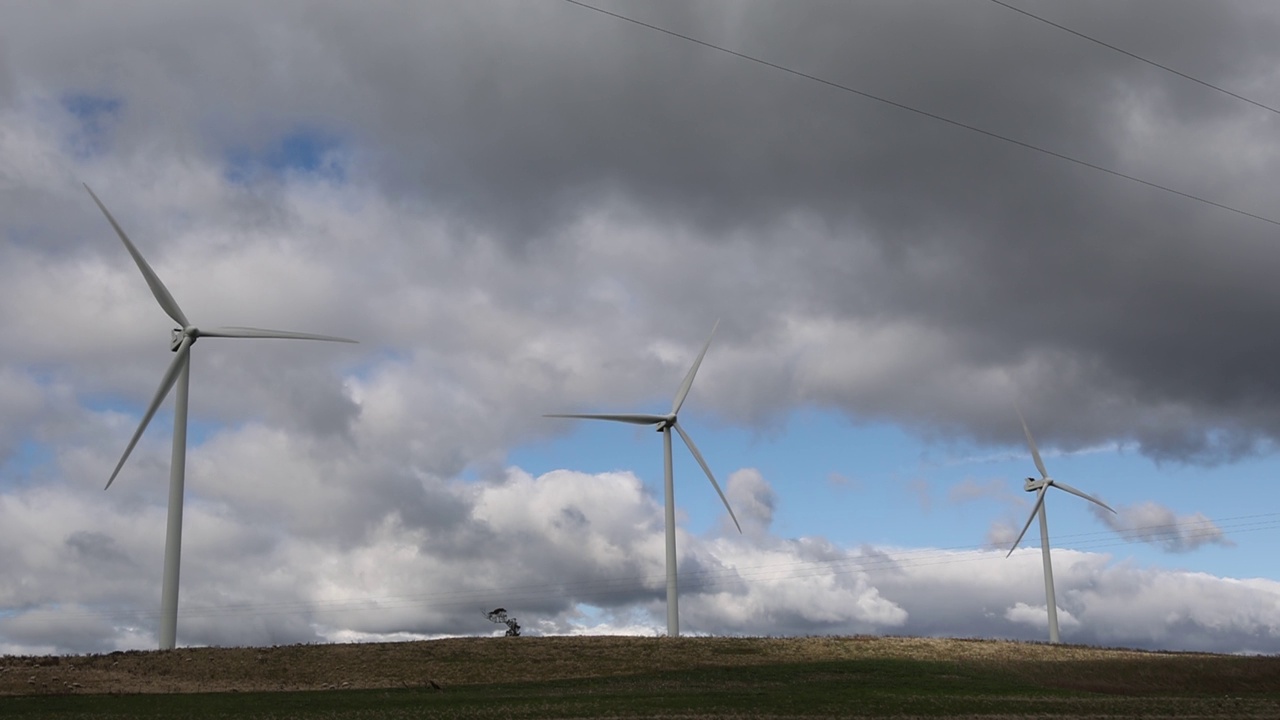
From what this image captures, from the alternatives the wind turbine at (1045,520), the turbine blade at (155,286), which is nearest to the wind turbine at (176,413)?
the turbine blade at (155,286)

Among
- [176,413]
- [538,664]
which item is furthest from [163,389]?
[538,664]

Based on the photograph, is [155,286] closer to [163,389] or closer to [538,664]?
[163,389]

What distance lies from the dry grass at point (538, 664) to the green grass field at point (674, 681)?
150mm

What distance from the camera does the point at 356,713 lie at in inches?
1676

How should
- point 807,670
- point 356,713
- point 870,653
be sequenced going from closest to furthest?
1. point 356,713
2. point 807,670
3. point 870,653

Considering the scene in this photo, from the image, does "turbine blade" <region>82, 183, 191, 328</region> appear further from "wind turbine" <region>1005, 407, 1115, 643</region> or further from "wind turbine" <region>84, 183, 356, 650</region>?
"wind turbine" <region>1005, 407, 1115, 643</region>

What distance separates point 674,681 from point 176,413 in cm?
3741

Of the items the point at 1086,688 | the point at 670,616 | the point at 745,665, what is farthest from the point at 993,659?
Answer: the point at 670,616

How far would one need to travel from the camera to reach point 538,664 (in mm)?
62750

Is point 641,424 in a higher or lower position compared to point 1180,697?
higher

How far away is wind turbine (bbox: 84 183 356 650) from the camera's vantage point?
2591 inches

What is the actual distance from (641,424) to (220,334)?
35817 millimetres

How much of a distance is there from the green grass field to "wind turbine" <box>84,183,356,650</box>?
456cm

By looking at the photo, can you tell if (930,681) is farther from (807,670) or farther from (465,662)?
(465,662)
